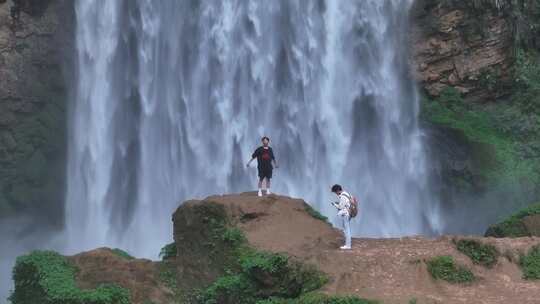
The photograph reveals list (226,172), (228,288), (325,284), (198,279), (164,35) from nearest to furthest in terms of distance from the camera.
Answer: (325,284), (228,288), (198,279), (226,172), (164,35)

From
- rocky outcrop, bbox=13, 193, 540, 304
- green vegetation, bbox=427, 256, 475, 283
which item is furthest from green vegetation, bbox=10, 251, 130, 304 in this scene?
green vegetation, bbox=427, 256, 475, 283

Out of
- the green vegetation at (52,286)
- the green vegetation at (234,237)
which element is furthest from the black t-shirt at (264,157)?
the green vegetation at (52,286)

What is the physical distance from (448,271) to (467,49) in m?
12.1

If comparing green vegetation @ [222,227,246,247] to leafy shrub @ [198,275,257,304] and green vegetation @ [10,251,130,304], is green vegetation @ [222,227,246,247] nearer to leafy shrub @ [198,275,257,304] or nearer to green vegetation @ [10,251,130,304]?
leafy shrub @ [198,275,257,304]

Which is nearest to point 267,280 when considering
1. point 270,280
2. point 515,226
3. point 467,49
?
point 270,280

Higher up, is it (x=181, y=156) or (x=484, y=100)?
(x=484, y=100)

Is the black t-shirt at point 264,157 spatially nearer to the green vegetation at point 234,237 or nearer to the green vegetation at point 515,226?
the green vegetation at point 234,237

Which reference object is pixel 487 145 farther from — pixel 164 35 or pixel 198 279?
pixel 198 279

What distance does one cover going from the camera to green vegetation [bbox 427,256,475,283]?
1016 cm

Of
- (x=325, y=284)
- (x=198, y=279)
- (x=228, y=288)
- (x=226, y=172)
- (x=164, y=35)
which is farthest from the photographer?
(x=164, y=35)

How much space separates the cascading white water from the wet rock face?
3.08ft

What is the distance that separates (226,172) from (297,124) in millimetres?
2587

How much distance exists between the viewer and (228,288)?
1092 cm

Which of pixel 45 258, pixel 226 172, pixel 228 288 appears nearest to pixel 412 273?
pixel 228 288
